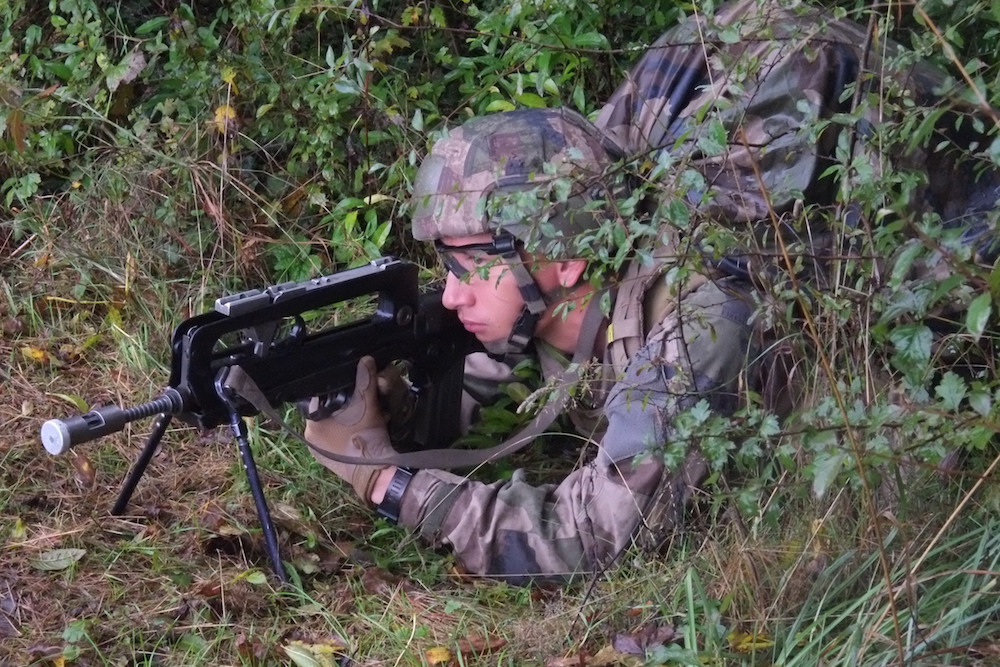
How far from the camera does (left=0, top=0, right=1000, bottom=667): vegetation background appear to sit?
2.15 metres

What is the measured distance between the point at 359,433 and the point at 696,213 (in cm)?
144

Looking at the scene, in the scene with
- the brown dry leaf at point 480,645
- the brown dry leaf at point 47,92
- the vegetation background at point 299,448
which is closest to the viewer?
the vegetation background at point 299,448

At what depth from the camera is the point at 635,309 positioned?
298 centimetres

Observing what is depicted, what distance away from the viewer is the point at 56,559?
115 inches

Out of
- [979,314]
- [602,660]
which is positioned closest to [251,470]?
[602,660]

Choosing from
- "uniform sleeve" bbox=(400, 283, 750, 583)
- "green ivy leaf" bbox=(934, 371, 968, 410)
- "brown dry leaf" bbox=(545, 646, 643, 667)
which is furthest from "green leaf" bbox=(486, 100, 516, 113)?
"green ivy leaf" bbox=(934, 371, 968, 410)

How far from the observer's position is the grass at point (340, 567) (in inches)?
86.6

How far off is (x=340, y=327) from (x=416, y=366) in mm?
360

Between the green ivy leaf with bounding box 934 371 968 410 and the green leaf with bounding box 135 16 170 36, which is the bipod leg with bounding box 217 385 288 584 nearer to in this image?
the green ivy leaf with bounding box 934 371 968 410

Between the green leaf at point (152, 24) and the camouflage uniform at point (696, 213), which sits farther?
the green leaf at point (152, 24)

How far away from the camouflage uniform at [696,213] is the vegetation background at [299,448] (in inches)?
4.6

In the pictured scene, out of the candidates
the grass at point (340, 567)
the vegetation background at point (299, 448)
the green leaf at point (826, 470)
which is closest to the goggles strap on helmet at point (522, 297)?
the vegetation background at point (299, 448)

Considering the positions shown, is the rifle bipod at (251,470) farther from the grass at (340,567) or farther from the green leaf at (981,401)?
the green leaf at (981,401)

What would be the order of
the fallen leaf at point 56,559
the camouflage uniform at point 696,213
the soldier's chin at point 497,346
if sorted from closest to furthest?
the camouflage uniform at point 696,213
the fallen leaf at point 56,559
the soldier's chin at point 497,346
